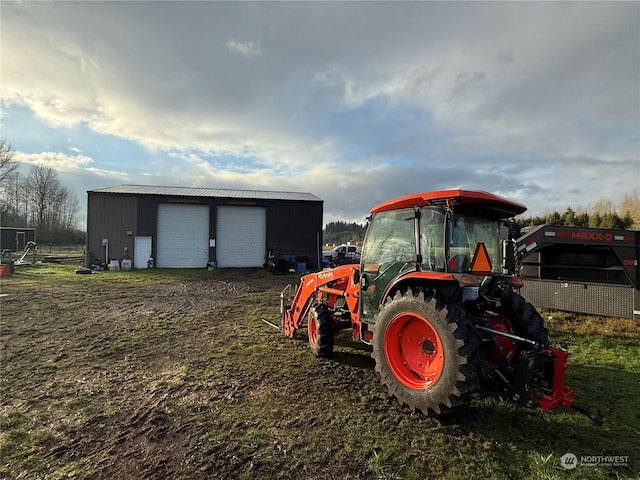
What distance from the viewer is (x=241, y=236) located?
24078 millimetres

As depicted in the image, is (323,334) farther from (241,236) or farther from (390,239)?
(241,236)

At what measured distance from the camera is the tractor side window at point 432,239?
396 centimetres

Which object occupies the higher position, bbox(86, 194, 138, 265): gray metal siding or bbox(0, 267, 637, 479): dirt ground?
bbox(86, 194, 138, 265): gray metal siding

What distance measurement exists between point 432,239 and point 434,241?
0.12 ft

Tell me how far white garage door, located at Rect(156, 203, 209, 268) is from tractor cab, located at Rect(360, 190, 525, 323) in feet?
67.1

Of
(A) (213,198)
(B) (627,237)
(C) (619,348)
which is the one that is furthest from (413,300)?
(A) (213,198)

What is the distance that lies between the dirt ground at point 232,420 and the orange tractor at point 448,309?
0.38 m

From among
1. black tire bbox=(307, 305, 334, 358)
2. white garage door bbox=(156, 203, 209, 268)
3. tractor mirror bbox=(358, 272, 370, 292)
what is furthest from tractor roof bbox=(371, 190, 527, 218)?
white garage door bbox=(156, 203, 209, 268)

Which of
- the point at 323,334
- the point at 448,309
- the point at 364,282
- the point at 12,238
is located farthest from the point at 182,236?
the point at 12,238

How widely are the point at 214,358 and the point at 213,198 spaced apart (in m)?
19.3

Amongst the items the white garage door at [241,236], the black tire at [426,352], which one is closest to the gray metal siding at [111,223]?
the white garage door at [241,236]

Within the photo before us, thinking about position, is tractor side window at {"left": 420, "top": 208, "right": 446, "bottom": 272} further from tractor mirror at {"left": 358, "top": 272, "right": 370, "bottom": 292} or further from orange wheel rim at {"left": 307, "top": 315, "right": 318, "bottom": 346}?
orange wheel rim at {"left": 307, "top": 315, "right": 318, "bottom": 346}

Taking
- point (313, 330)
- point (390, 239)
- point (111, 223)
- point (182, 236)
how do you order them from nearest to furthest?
point (390, 239) → point (313, 330) → point (111, 223) → point (182, 236)

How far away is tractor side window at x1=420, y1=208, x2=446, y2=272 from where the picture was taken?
3955 mm
